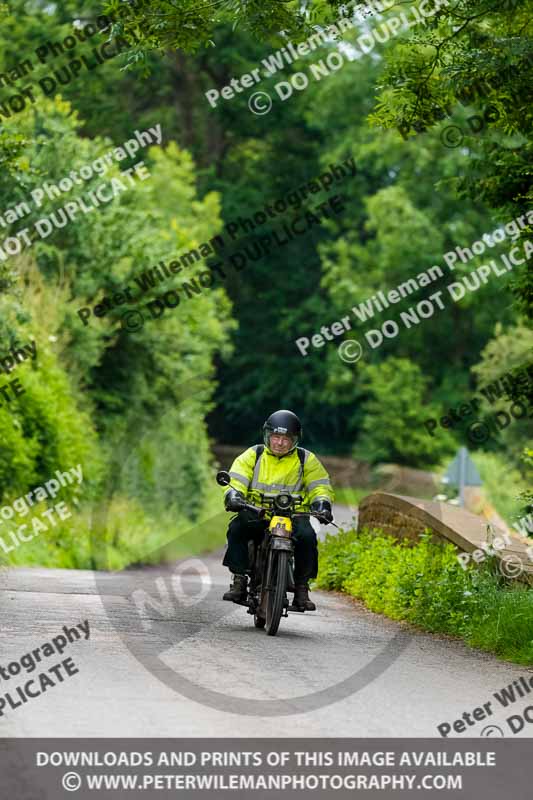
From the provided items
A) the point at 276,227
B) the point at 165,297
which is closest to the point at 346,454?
the point at 276,227

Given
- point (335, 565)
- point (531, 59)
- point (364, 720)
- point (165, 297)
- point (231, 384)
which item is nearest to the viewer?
point (364, 720)

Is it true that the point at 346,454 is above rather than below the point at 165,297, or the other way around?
below

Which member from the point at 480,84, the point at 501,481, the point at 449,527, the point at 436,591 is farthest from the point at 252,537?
the point at 501,481

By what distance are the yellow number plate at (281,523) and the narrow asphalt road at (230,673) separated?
2.99ft

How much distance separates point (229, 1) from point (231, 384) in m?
51.0

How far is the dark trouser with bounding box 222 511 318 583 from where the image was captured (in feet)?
42.1

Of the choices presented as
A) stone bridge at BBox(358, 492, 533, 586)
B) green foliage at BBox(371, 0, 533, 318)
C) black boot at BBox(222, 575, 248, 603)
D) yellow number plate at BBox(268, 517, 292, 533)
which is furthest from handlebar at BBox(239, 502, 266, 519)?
green foliage at BBox(371, 0, 533, 318)

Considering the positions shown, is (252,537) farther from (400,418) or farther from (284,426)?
(400,418)

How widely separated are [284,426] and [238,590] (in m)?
1.47

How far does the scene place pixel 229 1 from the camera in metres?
13.3

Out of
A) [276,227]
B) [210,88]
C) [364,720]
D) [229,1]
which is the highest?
[210,88]

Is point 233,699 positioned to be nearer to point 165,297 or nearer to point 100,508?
point 100,508

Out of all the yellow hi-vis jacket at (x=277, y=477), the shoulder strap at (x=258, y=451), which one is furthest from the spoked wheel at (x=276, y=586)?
the shoulder strap at (x=258, y=451)

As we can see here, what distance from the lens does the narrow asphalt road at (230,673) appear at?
8219mm
